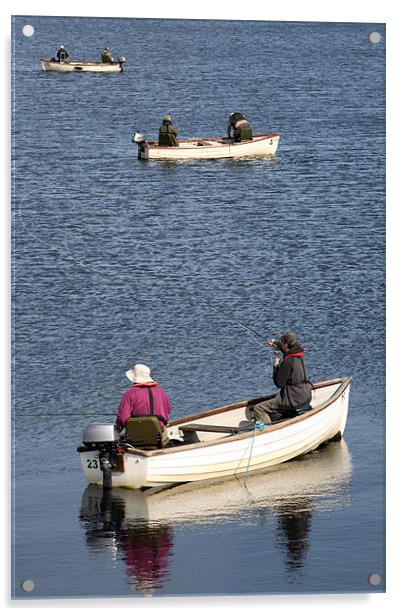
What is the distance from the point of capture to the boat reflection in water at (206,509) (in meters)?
15.8

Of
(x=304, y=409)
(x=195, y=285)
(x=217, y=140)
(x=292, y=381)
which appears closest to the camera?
(x=292, y=381)

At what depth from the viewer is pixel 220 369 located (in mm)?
19094

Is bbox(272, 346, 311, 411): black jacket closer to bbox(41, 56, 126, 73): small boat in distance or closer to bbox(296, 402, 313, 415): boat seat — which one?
bbox(296, 402, 313, 415): boat seat

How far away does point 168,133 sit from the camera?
2189cm

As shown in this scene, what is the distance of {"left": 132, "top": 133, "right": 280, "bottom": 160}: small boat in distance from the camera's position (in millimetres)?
20484

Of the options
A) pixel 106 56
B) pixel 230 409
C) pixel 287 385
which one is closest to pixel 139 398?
pixel 230 409

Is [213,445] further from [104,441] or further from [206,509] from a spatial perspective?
[104,441]

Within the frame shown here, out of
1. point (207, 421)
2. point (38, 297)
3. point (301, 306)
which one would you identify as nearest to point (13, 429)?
point (38, 297)

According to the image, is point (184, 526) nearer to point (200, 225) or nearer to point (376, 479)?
point (376, 479)

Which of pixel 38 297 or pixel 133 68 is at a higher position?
pixel 133 68

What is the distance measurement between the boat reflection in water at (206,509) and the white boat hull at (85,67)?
3718 millimetres

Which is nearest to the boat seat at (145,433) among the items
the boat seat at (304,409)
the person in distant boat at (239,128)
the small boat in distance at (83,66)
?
the boat seat at (304,409)

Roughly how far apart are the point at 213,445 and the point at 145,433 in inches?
23.5
